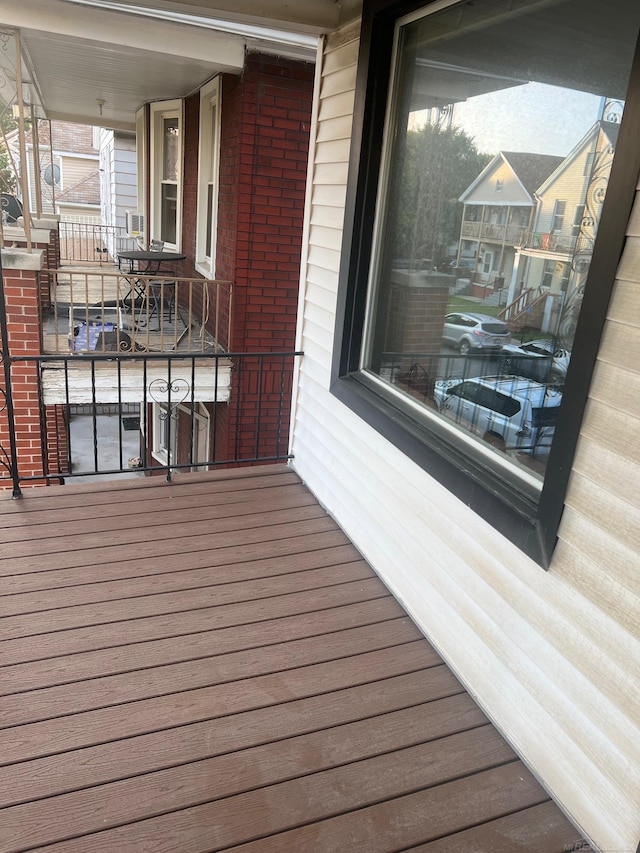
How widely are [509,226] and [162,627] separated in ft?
5.91

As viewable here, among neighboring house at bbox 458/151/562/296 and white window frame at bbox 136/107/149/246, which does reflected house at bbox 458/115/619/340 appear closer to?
neighboring house at bbox 458/151/562/296

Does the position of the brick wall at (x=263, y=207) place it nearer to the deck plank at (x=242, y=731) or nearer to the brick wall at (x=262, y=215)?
the brick wall at (x=262, y=215)

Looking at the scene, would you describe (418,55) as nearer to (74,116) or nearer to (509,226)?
(509,226)

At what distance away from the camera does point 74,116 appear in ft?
30.9

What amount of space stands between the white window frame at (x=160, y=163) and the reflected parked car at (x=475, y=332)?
18.6 ft

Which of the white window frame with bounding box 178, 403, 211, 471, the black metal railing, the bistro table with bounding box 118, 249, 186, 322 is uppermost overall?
the bistro table with bounding box 118, 249, 186, 322

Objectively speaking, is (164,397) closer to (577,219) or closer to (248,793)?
(248,793)

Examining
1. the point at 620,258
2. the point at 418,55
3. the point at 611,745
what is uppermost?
the point at 418,55

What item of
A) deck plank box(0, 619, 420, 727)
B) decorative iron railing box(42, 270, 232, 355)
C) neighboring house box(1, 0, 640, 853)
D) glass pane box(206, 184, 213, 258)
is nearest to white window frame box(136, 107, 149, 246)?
decorative iron railing box(42, 270, 232, 355)

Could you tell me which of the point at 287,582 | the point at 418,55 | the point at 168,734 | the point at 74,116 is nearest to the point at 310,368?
the point at 287,582

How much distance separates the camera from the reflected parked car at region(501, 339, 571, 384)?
170 centimetres

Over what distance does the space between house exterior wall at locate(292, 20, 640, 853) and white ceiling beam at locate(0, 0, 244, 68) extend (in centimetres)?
201

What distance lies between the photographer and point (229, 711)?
1931 millimetres

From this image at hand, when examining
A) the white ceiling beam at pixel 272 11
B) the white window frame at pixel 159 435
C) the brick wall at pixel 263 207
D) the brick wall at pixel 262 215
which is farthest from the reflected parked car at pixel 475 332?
the white window frame at pixel 159 435
